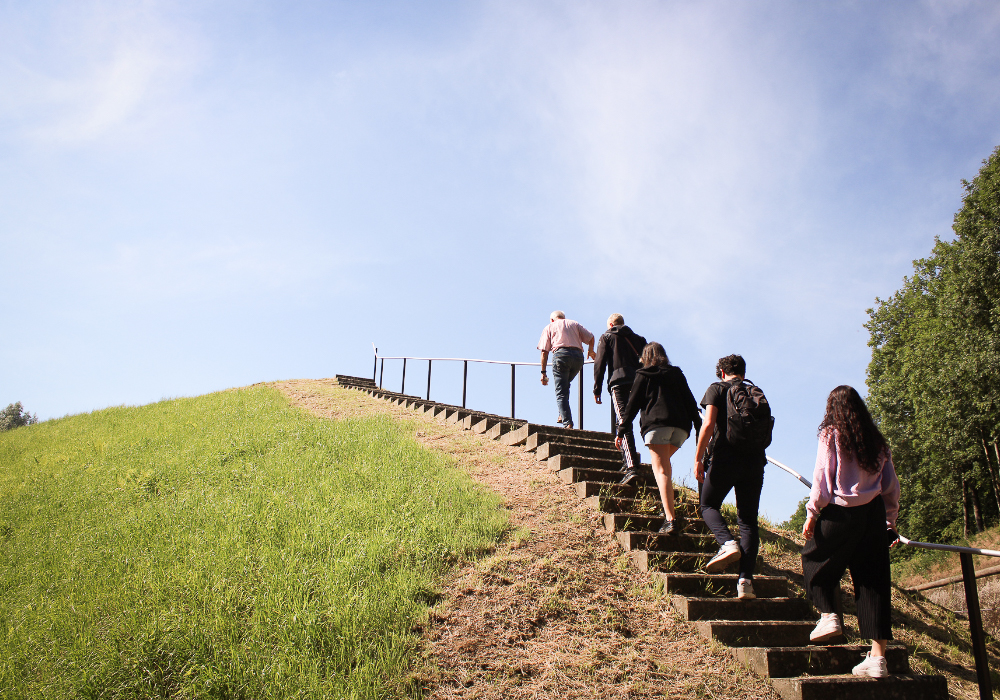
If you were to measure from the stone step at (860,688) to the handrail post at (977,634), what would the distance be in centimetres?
80

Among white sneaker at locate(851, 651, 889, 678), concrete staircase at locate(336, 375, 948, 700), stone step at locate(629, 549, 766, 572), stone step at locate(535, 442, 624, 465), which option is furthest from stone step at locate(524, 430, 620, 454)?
white sneaker at locate(851, 651, 889, 678)

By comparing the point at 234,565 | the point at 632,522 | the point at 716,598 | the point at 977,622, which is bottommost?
the point at 977,622

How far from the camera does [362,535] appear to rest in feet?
17.6

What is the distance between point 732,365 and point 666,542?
6.01 feet

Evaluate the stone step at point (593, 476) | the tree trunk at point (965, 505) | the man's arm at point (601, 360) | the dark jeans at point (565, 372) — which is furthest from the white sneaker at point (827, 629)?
the tree trunk at point (965, 505)

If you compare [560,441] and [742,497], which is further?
[560,441]

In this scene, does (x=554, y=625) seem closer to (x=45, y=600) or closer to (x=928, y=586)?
(x=45, y=600)

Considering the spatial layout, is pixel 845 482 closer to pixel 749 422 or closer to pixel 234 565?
pixel 749 422

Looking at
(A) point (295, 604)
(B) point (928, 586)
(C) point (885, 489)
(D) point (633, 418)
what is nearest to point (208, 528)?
(A) point (295, 604)

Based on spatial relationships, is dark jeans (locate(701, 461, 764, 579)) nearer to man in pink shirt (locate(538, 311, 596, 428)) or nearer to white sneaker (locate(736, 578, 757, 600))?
white sneaker (locate(736, 578, 757, 600))

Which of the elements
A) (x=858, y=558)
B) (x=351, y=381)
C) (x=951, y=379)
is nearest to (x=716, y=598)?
(x=858, y=558)

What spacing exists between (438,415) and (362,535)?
20.2 ft

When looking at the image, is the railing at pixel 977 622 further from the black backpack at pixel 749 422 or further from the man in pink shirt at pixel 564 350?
the man in pink shirt at pixel 564 350

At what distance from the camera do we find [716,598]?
4.82 meters
